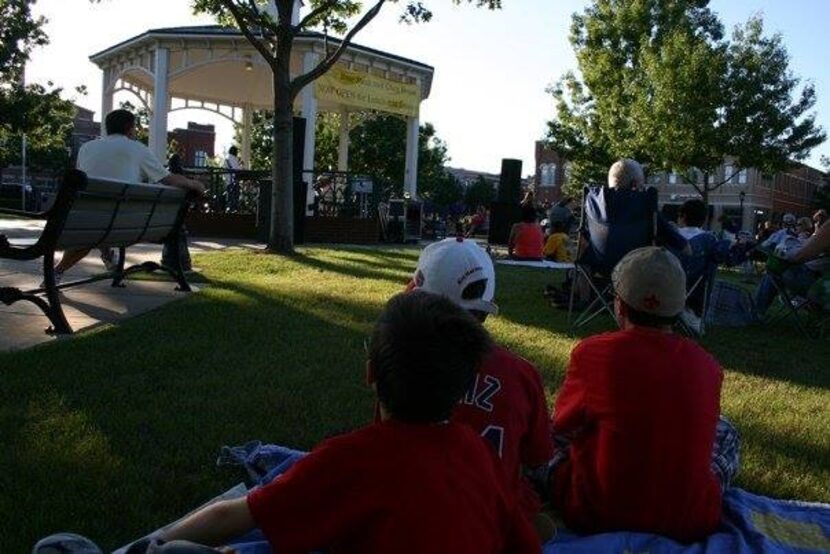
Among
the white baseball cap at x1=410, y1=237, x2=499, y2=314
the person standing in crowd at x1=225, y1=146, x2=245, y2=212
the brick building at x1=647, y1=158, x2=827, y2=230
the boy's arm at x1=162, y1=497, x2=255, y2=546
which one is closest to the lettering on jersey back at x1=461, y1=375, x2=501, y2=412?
the white baseball cap at x1=410, y1=237, x2=499, y2=314

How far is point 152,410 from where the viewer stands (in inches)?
142

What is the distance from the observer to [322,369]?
4.62 m

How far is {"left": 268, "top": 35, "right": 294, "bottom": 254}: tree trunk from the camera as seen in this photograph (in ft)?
41.0

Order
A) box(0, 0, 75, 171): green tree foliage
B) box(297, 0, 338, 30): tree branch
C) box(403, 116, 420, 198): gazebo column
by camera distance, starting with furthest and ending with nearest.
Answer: box(0, 0, 75, 171): green tree foliage
box(403, 116, 420, 198): gazebo column
box(297, 0, 338, 30): tree branch

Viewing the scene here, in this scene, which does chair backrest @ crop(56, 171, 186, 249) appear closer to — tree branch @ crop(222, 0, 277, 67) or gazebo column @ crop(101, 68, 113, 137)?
tree branch @ crop(222, 0, 277, 67)

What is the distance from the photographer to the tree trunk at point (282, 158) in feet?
Answer: 41.0

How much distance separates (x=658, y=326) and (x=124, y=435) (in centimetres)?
211

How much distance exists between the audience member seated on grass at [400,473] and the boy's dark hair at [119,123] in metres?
5.97

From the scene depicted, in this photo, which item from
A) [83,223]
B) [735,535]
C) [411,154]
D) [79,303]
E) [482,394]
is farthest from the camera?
[411,154]

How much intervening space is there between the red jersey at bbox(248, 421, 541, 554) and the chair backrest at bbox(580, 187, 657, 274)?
17.4 ft

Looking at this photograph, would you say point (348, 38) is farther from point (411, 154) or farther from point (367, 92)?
point (411, 154)

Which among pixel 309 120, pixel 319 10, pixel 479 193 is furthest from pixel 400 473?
pixel 479 193

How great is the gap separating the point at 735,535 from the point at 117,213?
463cm

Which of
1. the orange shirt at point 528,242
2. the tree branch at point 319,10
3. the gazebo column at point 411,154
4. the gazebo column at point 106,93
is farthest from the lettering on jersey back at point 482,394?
the gazebo column at point 106,93
